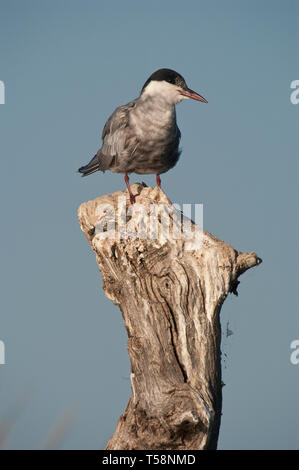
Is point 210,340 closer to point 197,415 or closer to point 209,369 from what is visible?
point 209,369

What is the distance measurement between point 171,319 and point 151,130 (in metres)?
2.48

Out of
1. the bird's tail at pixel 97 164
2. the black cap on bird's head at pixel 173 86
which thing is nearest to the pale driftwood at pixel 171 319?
the bird's tail at pixel 97 164

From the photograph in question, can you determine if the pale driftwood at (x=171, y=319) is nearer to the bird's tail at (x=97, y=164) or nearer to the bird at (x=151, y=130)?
the bird at (x=151, y=130)

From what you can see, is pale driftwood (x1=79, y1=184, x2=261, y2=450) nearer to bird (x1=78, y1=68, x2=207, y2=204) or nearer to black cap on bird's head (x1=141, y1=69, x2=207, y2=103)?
bird (x1=78, y1=68, x2=207, y2=204)

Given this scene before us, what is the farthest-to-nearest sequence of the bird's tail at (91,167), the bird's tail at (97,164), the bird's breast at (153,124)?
the bird's tail at (91,167), the bird's tail at (97,164), the bird's breast at (153,124)

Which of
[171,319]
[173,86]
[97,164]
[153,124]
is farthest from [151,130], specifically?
[171,319]

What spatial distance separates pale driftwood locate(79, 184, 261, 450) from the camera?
5.91 meters

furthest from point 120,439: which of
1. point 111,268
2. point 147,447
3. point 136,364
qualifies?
point 111,268

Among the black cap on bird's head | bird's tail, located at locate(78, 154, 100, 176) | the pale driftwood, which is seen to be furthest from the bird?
the pale driftwood

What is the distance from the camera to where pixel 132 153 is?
7668 millimetres

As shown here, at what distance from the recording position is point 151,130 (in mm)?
7641

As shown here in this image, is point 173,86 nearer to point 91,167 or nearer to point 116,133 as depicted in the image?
point 116,133

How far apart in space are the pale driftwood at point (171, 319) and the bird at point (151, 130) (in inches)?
63.6

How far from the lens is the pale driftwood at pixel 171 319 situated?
5.91 metres
